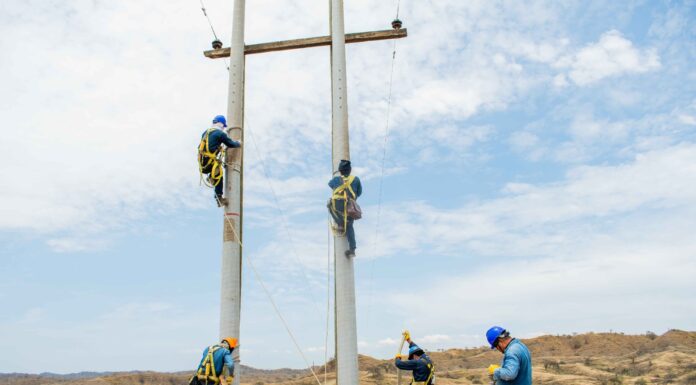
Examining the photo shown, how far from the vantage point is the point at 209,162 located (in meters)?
8.93

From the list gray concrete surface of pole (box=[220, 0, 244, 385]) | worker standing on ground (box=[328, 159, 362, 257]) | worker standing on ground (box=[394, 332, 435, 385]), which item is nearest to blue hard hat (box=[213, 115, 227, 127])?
gray concrete surface of pole (box=[220, 0, 244, 385])

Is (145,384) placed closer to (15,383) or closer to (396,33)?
(15,383)

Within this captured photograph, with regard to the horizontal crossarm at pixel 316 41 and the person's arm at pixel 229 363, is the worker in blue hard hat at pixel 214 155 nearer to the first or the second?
the horizontal crossarm at pixel 316 41

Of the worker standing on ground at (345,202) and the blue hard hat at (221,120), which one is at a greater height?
the blue hard hat at (221,120)

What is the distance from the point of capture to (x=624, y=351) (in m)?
39.3

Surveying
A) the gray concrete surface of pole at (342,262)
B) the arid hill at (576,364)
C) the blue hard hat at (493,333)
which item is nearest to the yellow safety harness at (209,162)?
the gray concrete surface of pole at (342,262)

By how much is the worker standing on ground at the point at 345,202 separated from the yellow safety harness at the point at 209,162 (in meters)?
1.84

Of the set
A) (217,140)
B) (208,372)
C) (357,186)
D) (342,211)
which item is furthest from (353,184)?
(208,372)

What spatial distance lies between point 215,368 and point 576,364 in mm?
27116

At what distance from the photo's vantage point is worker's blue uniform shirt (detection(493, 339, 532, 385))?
5.18m

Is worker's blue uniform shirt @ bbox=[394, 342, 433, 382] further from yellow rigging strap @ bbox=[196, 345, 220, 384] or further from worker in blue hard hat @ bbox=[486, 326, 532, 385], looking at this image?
worker in blue hard hat @ bbox=[486, 326, 532, 385]

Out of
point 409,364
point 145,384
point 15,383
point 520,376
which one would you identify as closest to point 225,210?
point 409,364

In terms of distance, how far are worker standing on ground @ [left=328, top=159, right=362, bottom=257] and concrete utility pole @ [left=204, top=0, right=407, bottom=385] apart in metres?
0.14

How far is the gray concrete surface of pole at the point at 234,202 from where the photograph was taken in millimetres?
8531
